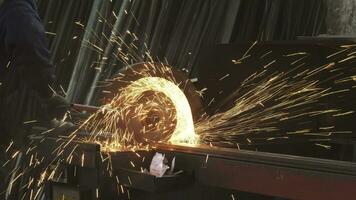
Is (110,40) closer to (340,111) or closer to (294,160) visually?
(340,111)

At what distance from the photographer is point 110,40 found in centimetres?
438

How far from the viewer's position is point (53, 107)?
11.1ft

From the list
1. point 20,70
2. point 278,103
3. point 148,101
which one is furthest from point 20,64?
point 278,103

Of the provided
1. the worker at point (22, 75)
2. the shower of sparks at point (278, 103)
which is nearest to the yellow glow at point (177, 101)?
the shower of sparks at point (278, 103)

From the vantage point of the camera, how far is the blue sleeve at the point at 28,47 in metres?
3.19

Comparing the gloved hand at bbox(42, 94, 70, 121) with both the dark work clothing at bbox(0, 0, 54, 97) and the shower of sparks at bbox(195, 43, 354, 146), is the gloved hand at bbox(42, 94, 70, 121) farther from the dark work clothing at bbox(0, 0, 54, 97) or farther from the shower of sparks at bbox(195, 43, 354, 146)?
the shower of sparks at bbox(195, 43, 354, 146)

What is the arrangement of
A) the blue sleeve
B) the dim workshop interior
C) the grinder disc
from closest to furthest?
the dim workshop interior, the grinder disc, the blue sleeve

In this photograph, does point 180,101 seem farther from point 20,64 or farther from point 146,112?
point 20,64

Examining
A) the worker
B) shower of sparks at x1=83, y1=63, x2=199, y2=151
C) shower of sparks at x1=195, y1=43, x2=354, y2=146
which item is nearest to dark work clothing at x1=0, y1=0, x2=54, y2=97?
the worker

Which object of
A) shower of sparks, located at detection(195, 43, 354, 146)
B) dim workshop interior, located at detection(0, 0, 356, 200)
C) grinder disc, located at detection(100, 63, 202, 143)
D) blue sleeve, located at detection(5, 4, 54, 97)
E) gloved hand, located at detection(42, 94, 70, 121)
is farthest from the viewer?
gloved hand, located at detection(42, 94, 70, 121)

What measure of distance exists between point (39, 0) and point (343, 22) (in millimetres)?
3068

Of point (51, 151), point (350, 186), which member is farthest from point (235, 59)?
point (350, 186)

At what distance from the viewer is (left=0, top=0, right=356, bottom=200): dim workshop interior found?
1992 millimetres

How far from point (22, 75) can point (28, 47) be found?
8.2 inches
